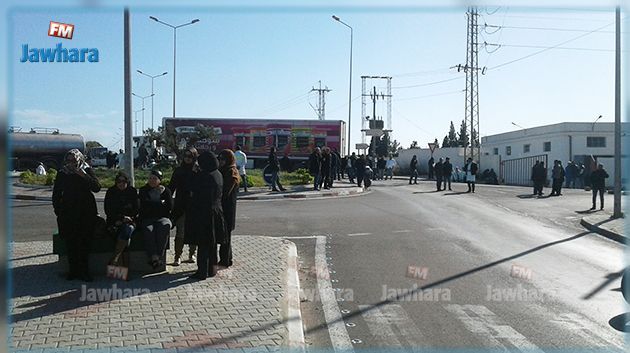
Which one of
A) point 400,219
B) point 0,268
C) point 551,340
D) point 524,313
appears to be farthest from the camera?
point 400,219

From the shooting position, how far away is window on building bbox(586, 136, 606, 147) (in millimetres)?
43656

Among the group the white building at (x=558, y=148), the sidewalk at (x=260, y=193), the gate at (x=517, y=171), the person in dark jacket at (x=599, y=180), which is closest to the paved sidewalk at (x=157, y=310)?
the sidewalk at (x=260, y=193)

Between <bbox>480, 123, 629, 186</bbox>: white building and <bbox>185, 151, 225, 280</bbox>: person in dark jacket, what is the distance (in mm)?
35963

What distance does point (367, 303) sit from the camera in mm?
7836

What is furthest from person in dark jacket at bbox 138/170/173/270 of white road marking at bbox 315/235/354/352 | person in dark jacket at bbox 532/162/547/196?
person in dark jacket at bbox 532/162/547/196

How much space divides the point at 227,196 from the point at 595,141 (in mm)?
40684

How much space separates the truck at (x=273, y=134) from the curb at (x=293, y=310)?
28.5 m

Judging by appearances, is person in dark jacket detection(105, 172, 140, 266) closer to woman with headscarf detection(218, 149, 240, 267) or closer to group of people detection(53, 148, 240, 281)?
group of people detection(53, 148, 240, 281)

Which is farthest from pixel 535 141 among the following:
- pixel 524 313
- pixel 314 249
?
pixel 524 313

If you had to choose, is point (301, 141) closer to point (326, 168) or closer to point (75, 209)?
point (326, 168)

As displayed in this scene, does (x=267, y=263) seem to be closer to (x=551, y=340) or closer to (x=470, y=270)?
(x=470, y=270)

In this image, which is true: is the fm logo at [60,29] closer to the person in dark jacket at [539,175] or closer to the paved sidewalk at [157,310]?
the paved sidewalk at [157,310]

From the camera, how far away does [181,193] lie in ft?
29.6

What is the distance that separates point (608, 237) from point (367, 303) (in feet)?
30.7
